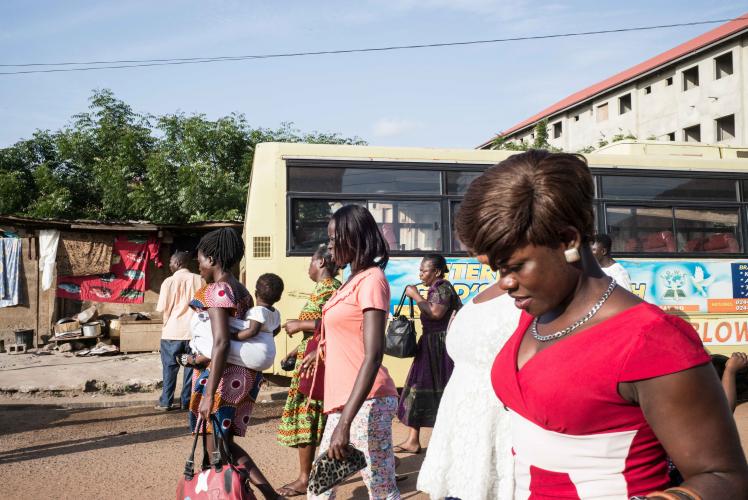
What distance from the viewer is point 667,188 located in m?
8.80

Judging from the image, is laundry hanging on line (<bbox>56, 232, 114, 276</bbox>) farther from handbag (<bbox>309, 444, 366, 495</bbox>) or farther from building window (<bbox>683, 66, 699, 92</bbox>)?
building window (<bbox>683, 66, 699, 92</bbox>)

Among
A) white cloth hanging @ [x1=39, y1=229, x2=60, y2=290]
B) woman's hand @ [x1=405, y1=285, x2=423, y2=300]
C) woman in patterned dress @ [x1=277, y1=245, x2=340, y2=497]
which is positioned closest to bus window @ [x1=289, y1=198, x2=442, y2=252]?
woman's hand @ [x1=405, y1=285, x2=423, y2=300]

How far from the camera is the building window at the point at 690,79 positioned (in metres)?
34.2

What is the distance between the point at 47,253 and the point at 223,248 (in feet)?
35.4

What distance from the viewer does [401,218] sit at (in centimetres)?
826

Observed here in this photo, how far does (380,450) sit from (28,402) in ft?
23.7

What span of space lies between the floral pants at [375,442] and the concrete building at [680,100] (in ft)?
93.3

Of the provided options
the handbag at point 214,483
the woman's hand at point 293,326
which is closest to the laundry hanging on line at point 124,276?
the woman's hand at point 293,326

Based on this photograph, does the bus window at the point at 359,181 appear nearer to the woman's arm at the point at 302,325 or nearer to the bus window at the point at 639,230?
the bus window at the point at 639,230

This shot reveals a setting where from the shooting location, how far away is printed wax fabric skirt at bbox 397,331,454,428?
5988 mm

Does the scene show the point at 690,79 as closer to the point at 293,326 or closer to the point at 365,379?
the point at 293,326

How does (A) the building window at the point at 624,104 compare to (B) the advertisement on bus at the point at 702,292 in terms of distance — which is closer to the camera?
(B) the advertisement on bus at the point at 702,292

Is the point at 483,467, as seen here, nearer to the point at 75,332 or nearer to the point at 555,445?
the point at 555,445

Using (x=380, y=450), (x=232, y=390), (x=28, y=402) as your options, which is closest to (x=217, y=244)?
(x=232, y=390)
